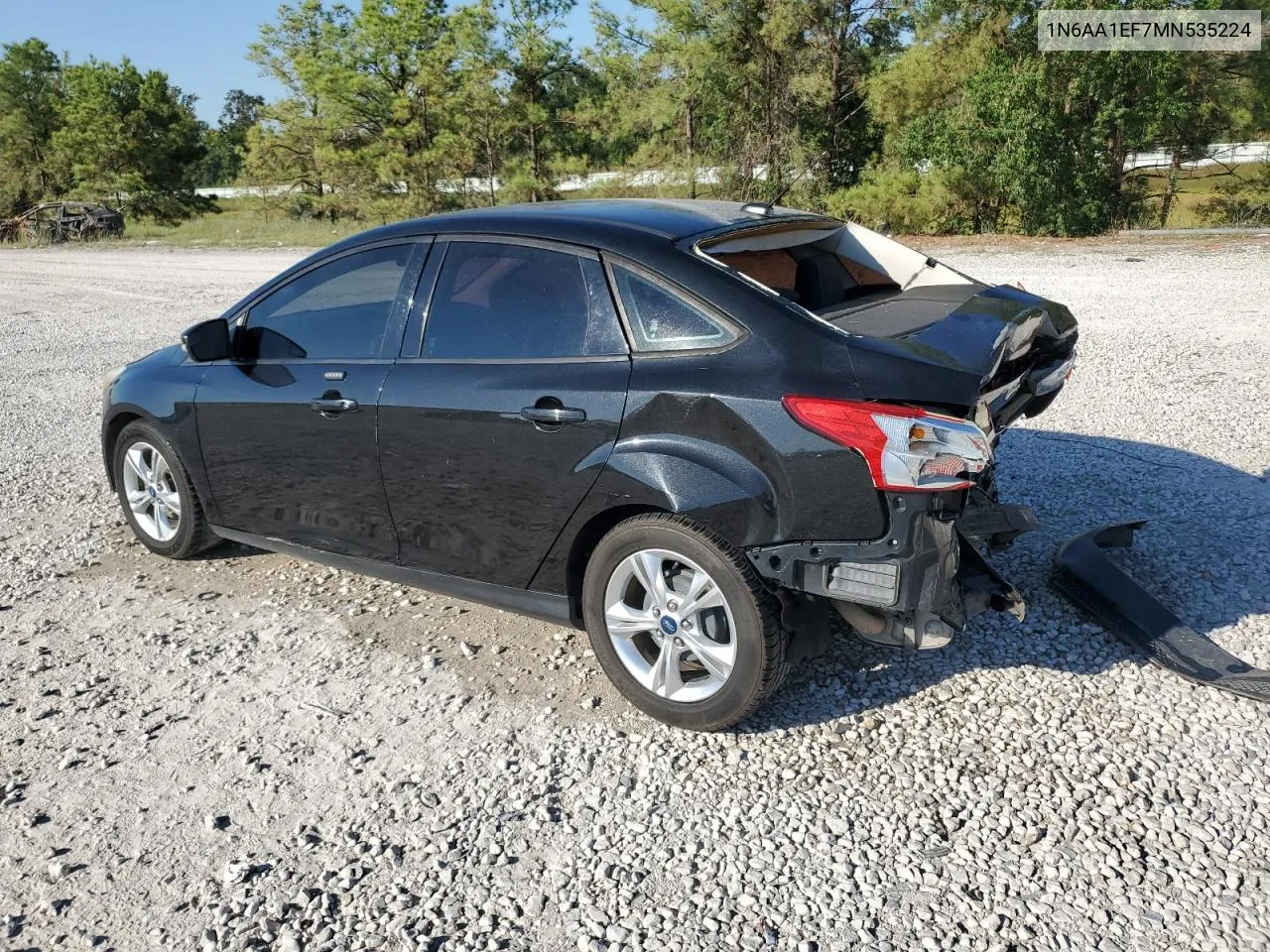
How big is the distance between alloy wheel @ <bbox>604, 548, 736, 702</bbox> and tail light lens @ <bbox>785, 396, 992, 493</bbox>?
649 millimetres

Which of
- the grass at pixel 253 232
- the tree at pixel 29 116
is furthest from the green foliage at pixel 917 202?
the tree at pixel 29 116

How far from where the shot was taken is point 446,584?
4.11 m

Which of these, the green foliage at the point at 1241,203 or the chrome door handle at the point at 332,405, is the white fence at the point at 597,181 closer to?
the green foliage at the point at 1241,203

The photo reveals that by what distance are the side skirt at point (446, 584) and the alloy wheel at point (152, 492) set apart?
1.98 ft

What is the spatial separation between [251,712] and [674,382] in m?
1.99

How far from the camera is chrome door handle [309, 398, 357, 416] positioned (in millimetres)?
4195

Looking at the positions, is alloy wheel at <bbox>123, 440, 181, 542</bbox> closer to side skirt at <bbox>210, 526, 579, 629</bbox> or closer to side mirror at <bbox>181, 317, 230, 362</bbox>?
side skirt at <bbox>210, 526, 579, 629</bbox>

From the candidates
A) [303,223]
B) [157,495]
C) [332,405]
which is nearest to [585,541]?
[332,405]

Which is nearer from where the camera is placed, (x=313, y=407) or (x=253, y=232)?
(x=313, y=407)

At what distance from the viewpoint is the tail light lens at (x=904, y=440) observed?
10.1 ft

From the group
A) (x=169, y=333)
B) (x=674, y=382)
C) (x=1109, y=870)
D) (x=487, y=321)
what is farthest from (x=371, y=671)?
(x=169, y=333)

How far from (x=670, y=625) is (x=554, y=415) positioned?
2.73 feet

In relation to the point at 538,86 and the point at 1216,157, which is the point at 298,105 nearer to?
the point at 538,86

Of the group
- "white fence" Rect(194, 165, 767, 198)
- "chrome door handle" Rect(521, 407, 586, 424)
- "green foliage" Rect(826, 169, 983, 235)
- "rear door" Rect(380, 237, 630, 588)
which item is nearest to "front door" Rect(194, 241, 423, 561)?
"rear door" Rect(380, 237, 630, 588)
